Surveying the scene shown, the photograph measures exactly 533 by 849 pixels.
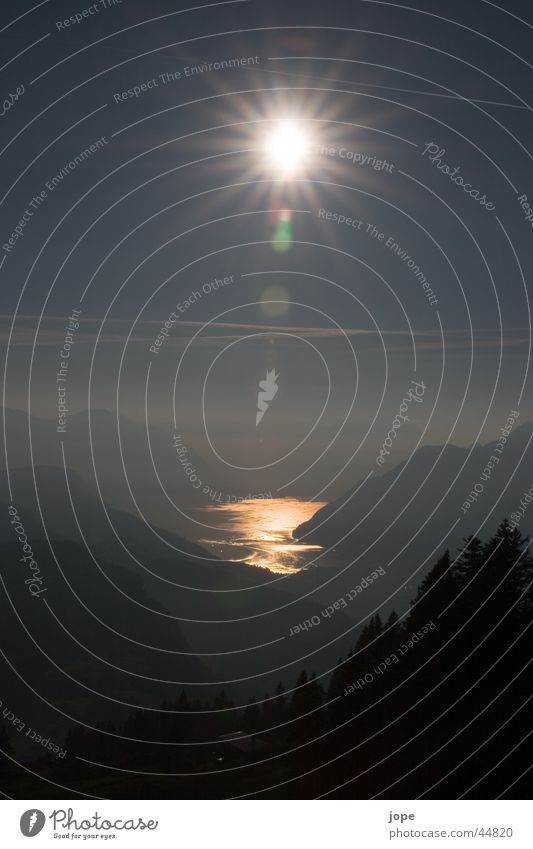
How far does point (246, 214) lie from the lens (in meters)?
19.4

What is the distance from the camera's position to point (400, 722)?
19141 mm

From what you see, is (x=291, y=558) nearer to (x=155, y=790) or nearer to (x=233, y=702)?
(x=233, y=702)

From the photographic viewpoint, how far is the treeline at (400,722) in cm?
1798

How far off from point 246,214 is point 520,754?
12.5m
